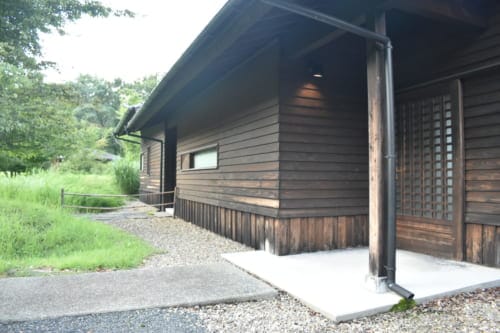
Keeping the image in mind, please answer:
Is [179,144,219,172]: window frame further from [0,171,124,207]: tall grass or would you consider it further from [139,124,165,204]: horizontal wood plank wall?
[0,171,124,207]: tall grass

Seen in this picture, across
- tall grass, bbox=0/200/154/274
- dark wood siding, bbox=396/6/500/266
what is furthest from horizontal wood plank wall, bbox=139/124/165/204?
dark wood siding, bbox=396/6/500/266

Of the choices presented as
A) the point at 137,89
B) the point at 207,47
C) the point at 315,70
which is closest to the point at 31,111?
the point at 207,47

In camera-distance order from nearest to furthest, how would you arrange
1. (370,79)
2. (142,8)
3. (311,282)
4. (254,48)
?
1. (370,79)
2. (311,282)
3. (254,48)
4. (142,8)

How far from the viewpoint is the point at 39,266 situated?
3.65 m

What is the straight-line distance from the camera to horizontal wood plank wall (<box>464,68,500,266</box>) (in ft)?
10.9

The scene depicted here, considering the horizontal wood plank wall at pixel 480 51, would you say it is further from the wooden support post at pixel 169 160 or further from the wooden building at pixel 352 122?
the wooden support post at pixel 169 160

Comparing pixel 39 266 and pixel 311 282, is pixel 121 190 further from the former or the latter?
pixel 311 282

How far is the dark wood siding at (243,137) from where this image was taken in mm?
4266

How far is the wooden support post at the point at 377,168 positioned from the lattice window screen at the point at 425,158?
5.00 ft

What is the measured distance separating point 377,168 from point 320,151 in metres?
1.58

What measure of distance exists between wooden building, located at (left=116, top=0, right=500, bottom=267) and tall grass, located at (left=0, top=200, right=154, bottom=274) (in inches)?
67.6

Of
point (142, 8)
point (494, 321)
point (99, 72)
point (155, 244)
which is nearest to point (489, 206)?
point (494, 321)

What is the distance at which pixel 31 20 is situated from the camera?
22.4 feet

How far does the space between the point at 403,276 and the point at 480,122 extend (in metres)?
1.75
